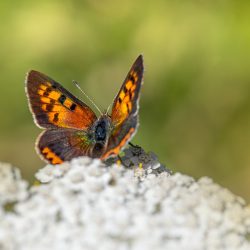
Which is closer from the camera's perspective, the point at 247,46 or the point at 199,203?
the point at 199,203

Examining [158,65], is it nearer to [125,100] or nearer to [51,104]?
[51,104]

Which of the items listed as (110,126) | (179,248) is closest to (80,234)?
(179,248)

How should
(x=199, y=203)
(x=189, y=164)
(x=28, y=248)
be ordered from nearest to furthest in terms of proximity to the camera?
1. (x=28, y=248)
2. (x=199, y=203)
3. (x=189, y=164)

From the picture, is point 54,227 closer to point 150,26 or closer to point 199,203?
point 199,203

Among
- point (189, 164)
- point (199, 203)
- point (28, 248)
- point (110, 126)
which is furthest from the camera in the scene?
point (189, 164)

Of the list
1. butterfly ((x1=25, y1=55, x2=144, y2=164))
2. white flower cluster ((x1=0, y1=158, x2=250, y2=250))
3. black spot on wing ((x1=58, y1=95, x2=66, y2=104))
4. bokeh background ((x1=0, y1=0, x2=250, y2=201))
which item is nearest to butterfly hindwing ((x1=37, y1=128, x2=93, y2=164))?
butterfly ((x1=25, y1=55, x2=144, y2=164))

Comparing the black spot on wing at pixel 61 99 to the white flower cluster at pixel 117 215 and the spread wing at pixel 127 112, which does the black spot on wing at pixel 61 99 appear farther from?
the white flower cluster at pixel 117 215

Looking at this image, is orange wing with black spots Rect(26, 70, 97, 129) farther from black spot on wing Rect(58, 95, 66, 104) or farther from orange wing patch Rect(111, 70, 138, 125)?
orange wing patch Rect(111, 70, 138, 125)

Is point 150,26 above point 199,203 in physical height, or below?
above
